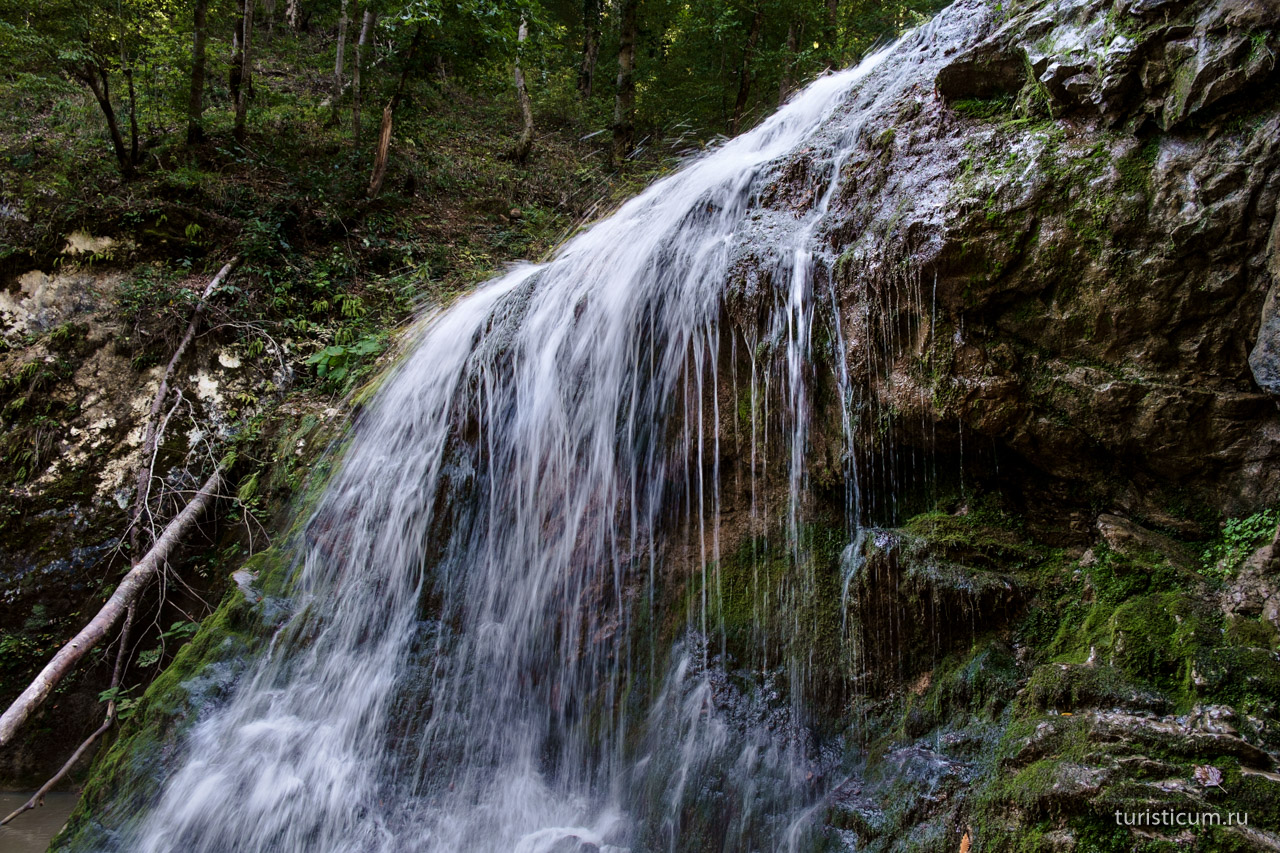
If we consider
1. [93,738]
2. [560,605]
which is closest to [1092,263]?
[560,605]

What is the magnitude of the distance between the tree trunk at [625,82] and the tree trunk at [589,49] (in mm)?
5246

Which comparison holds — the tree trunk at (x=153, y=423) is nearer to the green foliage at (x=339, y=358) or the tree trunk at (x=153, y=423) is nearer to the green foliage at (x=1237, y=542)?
the green foliage at (x=339, y=358)

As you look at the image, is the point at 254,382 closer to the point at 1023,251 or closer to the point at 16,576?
the point at 16,576

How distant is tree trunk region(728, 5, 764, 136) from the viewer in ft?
34.7

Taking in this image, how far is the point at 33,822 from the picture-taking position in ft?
14.2

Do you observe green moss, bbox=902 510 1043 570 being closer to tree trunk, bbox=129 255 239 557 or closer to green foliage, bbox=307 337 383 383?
green foliage, bbox=307 337 383 383

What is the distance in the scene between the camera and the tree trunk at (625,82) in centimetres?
960

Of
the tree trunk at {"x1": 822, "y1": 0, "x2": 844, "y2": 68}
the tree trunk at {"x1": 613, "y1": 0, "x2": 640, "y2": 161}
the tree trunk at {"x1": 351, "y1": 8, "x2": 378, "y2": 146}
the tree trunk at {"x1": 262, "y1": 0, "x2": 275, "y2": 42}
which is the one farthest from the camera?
the tree trunk at {"x1": 262, "y1": 0, "x2": 275, "y2": 42}

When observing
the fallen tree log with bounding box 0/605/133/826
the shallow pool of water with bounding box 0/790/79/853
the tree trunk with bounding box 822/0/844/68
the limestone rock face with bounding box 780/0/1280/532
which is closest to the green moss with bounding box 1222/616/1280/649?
the limestone rock face with bounding box 780/0/1280/532

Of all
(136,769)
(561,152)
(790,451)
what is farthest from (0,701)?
(561,152)

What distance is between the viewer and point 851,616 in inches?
121

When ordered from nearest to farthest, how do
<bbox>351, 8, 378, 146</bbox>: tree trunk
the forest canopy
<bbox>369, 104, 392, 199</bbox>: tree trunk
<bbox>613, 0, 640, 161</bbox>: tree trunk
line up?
the forest canopy → <bbox>369, 104, 392, 199</bbox>: tree trunk → <bbox>351, 8, 378, 146</bbox>: tree trunk → <bbox>613, 0, 640, 161</bbox>: tree trunk

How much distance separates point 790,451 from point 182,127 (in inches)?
401

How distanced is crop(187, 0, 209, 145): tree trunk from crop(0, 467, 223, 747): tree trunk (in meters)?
5.43
